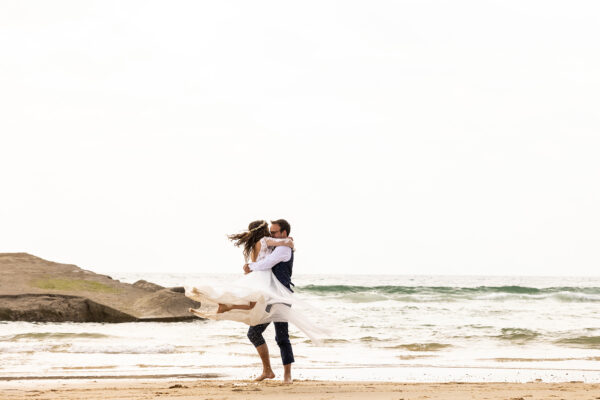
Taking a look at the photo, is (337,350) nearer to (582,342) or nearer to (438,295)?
(582,342)

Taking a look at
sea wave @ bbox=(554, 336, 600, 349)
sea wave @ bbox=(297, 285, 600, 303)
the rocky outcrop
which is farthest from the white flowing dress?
sea wave @ bbox=(297, 285, 600, 303)

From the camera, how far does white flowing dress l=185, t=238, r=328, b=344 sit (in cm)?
776

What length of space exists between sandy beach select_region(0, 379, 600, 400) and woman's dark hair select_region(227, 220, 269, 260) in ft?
5.15

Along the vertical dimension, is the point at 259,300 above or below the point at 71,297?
above

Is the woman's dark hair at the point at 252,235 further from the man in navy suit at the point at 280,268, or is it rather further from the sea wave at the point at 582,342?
the sea wave at the point at 582,342

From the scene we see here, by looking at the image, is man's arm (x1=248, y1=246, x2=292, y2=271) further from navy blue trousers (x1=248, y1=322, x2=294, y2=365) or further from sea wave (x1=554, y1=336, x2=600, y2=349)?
sea wave (x1=554, y1=336, x2=600, y2=349)

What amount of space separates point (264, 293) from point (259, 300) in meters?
0.10

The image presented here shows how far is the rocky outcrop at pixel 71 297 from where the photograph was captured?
16.2 metres

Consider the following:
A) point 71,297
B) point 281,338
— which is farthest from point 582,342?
point 71,297

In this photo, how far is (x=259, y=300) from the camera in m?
7.74

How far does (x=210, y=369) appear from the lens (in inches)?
397

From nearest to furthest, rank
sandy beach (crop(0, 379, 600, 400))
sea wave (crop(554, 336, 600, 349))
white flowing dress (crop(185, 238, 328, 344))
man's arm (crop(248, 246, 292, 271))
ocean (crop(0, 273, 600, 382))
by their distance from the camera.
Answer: sandy beach (crop(0, 379, 600, 400)), white flowing dress (crop(185, 238, 328, 344)), man's arm (crop(248, 246, 292, 271)), ocean (crop(0, 273, 600, 382)), sea wave (crop(554, 336, 600, 349))

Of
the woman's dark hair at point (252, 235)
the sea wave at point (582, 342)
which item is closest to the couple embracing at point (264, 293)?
the woman's dark hair at point (252, 235)

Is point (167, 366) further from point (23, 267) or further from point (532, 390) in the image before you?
point (23, 267)
